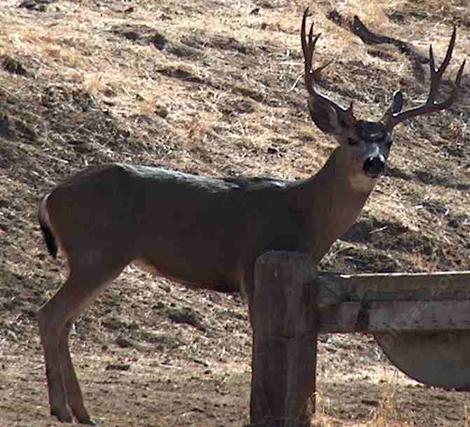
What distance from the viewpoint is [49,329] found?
11.0m

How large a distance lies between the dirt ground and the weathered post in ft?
2.44

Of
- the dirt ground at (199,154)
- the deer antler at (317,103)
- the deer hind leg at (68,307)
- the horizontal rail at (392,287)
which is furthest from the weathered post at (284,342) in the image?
the deer antler at (317,103)

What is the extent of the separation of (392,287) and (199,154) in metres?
8.64

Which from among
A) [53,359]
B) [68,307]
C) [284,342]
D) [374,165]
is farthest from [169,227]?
[284,342]

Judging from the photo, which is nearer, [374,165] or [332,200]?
[374,165]

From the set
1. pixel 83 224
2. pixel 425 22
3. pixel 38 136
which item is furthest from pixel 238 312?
pixel 425 22

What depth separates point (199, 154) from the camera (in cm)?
1803

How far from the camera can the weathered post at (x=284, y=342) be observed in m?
9.48

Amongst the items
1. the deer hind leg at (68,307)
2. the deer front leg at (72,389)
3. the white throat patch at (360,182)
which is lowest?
the deer front leg at (72,389)

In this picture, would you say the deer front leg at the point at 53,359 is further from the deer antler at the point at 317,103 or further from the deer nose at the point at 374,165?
the deer antler at the point at 317,103

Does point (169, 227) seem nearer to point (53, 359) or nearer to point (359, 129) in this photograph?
point (53, 359)

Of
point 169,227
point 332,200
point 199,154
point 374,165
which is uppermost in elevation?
point 374,165

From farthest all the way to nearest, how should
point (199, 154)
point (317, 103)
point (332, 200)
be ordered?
point (199, 154) → point (317, 103) → point (332, 200)

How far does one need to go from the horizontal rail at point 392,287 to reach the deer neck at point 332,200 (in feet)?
6.40
